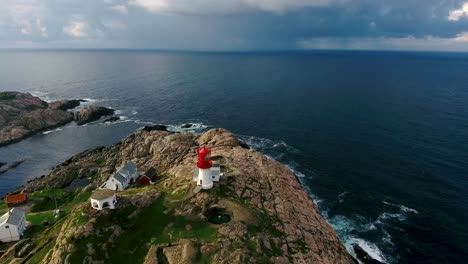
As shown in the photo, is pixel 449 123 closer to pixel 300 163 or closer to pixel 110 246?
pixel 300 163

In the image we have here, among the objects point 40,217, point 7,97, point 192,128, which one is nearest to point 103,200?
point 40,217

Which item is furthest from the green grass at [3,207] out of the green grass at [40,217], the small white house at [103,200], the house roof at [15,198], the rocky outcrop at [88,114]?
the rocky outcrop at [88,114]

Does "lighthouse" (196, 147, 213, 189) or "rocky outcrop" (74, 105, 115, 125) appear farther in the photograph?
"rocky outcrop" (74, 105, 115, 125)

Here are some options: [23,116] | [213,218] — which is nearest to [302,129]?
[213,218]

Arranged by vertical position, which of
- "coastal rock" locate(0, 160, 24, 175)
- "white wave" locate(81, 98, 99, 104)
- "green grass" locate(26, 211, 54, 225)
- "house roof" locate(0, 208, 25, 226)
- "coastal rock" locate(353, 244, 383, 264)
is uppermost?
"house roof" locate(0, 208, 25, 226)

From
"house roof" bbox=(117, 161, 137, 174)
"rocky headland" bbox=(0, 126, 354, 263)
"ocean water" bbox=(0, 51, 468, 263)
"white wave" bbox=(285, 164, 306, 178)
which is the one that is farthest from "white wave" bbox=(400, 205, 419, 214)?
"house roof" bbox=(117, 161, 137, 174)

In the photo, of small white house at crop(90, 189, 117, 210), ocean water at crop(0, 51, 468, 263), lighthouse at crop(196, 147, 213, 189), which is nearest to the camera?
small white house at crop(90, 189, 117, 210)

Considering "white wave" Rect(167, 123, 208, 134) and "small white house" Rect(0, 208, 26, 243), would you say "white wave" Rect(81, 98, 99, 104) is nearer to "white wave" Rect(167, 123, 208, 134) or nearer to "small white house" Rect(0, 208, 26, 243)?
"white wave" Rect(167, 123, 208, 134)
